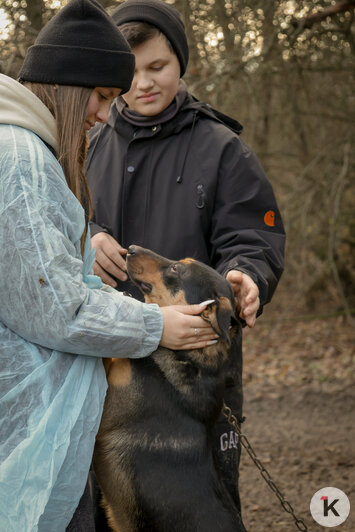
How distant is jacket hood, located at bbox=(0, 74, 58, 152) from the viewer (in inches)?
84.9

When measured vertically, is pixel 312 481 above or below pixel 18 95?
below

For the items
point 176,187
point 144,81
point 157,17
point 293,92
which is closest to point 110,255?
point 176,187

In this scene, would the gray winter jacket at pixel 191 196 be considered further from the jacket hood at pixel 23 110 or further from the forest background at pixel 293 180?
the forest background at pixel 293 180

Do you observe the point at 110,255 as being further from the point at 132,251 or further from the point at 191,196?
the point at 191,196

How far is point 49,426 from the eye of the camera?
7.05 ft

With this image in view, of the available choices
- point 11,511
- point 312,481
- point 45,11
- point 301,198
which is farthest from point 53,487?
point 301,198

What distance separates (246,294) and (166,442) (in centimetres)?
77

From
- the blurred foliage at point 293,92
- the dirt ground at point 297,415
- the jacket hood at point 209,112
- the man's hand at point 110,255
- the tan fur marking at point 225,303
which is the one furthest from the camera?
the blurred foliage at point 293,92

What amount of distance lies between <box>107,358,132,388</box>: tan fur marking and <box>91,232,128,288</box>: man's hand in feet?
1.70

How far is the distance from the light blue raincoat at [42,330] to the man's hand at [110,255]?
81 centimetres

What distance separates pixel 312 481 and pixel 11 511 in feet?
12.5

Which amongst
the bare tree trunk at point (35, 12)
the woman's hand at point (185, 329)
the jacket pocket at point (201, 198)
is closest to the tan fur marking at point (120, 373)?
the woman's hand at point (185, 329)

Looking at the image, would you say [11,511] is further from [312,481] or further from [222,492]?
[312,481]

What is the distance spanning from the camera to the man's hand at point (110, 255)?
3115 millimetres
